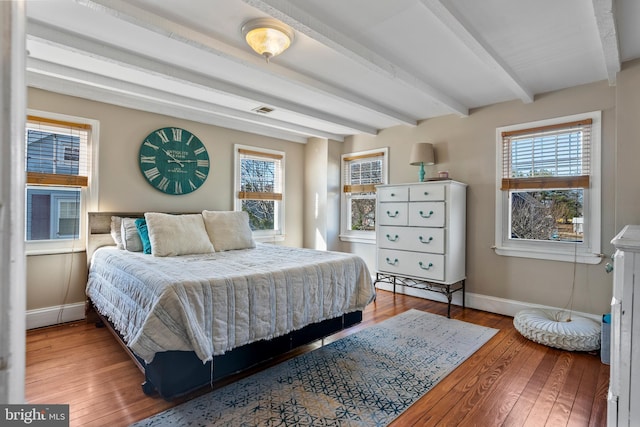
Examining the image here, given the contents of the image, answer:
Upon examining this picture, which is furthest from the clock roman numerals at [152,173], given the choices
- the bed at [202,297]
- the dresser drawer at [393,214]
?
the dresser drawer at [393,214]

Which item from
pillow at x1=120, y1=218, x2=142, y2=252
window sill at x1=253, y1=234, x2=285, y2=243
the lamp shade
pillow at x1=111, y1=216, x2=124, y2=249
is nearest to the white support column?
pillow at x1=120, y1=218, x2=142, y2=252

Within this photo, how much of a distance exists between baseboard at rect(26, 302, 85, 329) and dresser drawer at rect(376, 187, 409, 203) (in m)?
3.38

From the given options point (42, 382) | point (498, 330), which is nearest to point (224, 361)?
point (42, 382)

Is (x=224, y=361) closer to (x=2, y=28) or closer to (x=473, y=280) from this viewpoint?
(x=2, y=28)

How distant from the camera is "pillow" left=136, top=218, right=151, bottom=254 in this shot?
317cm

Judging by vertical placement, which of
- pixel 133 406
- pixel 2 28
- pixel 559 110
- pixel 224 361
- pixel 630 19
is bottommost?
pixel 133 406

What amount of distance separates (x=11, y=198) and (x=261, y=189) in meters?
4.56

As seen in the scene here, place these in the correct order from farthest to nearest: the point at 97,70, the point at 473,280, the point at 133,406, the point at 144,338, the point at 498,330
A: the point at 473,280 < the point at 498,330 < the point at 97,70 < the point at 133,406 < the point at 144,338

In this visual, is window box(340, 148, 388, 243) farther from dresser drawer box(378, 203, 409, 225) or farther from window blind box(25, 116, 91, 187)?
window blind box(25, 116, 91, 187)

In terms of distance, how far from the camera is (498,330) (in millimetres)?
3182

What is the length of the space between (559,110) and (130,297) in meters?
4.00

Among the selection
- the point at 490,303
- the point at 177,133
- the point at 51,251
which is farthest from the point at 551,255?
the point at 51,251

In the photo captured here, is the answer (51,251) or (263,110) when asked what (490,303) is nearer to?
(263,110)

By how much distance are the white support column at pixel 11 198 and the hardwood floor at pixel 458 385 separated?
1.92 m
